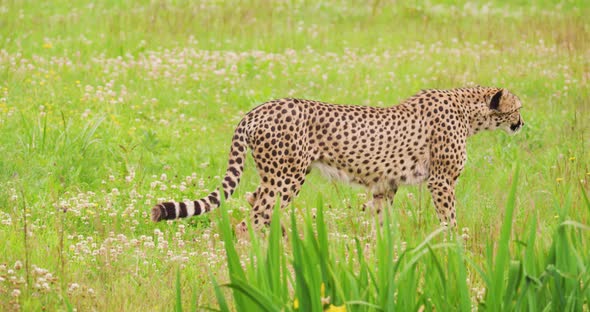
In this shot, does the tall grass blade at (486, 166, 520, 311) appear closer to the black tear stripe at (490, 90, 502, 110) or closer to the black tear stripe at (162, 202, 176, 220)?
the black tear stripe at (162, 202, 176, 220)

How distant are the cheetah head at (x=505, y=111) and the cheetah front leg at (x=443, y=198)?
751 mm

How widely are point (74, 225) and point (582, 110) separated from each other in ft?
19.2

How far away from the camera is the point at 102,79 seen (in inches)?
447

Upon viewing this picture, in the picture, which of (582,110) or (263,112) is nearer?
(263,112)

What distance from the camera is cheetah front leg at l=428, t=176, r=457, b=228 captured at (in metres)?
7.24

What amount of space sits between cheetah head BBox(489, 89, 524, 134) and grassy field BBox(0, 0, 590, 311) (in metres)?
0.43

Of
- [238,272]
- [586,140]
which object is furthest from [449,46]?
[238,272]

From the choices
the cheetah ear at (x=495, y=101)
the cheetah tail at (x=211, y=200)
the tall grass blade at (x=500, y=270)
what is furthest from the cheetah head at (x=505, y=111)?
the tall grass blade at (x=500, y=270)

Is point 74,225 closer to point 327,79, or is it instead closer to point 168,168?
point 168,168

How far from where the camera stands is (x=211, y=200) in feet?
21.3

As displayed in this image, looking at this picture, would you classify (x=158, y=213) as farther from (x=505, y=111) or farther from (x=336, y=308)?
(x=505, y=111)

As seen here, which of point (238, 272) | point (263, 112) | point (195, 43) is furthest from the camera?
point (195, 43)

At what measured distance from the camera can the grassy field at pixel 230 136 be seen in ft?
14.9

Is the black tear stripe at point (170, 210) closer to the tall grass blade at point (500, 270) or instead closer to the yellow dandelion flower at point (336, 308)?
the yellow dandelion flower at point (336, 308)
